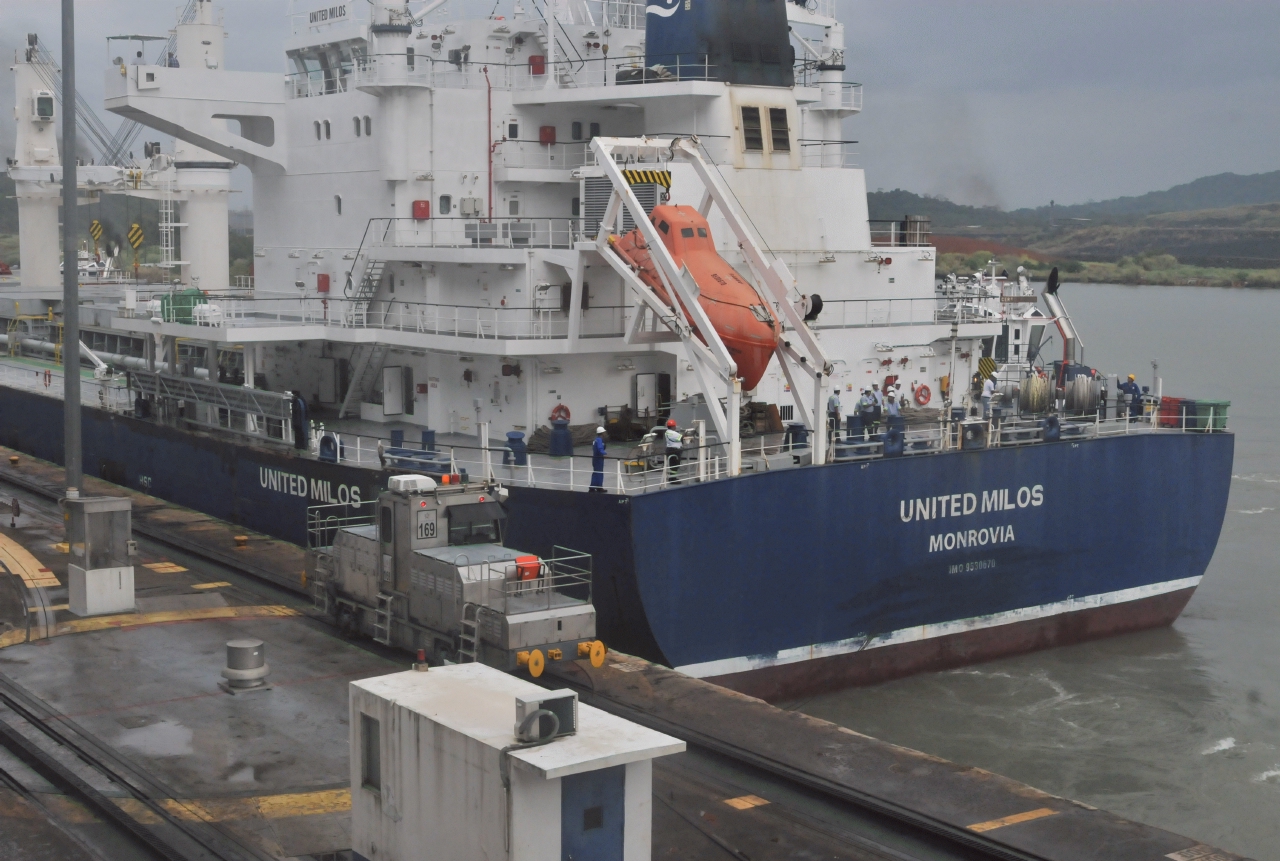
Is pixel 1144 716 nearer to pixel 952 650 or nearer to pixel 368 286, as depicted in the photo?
pixel 952 650

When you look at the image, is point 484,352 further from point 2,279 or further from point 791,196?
point 2,279

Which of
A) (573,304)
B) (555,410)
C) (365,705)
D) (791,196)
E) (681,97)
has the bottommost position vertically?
(365,705)

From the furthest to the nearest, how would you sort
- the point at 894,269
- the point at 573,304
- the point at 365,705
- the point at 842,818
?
the point at 894,269
the point at 573,304
the point at 842,818
the point at 365,705

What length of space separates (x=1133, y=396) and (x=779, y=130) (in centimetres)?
644

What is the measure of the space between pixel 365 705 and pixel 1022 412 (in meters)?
14.5

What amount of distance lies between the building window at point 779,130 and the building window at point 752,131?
8.6 inches

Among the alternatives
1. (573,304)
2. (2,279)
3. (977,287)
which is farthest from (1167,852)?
(2,279)

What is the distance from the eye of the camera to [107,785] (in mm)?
11797

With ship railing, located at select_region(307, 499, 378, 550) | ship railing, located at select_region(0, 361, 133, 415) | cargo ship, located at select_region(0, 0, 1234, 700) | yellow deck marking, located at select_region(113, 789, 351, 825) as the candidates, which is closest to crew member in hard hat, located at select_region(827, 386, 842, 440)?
cargo ship, located at select_region(0, 0, 1234, 700)

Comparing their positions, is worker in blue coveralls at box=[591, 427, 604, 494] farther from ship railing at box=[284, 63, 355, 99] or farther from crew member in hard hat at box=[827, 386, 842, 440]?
ship railing at box=[284, 63, 355, 99]

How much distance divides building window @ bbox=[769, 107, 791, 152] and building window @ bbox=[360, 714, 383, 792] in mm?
13071

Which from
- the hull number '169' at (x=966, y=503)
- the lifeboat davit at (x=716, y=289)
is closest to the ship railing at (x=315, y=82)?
the lifeboat davit at (x=716, y=289)

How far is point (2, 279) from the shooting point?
54.8 m

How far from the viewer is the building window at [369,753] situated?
32.0ft
